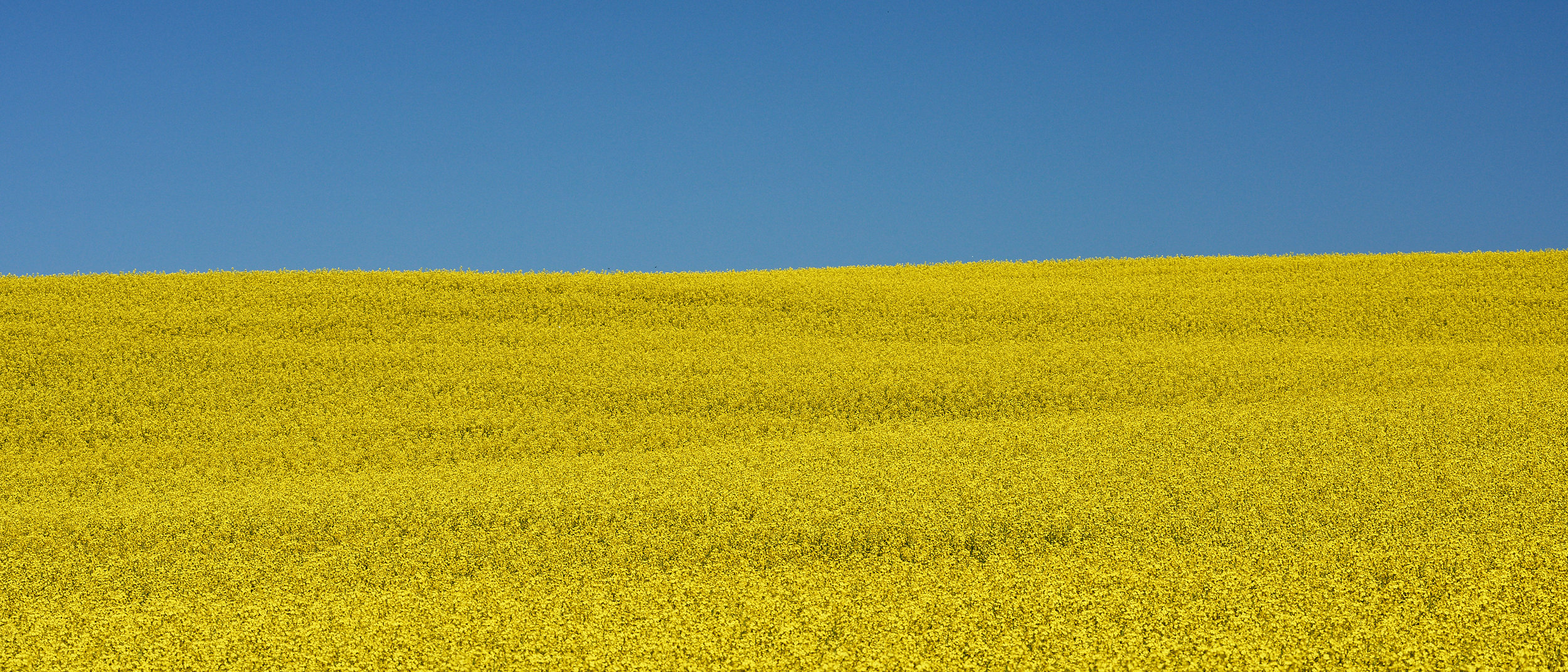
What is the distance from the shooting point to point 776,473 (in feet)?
36.7

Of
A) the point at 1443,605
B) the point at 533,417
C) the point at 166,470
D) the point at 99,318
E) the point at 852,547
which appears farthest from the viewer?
the point at 99,318

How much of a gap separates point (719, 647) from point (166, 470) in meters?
10.3

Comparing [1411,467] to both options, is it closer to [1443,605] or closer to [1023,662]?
[1443,605]

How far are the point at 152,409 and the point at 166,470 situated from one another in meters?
3.01

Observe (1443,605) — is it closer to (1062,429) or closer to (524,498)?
(1062,429)

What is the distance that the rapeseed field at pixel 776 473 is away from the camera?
6754mm

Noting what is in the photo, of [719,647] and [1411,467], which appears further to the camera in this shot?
[1411,467]

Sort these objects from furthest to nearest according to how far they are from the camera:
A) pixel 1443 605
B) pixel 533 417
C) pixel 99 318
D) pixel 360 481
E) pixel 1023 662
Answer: pixel 99 318 → pixel 533 417 → pixel 360 481 → pixel 1443 605 → pixel 1023 662

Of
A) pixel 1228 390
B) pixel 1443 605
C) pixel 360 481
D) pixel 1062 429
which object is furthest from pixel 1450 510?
pixel 360 481

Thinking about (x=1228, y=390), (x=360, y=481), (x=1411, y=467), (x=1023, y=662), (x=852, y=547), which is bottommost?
(x=1023, y=662)

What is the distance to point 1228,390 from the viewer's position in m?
15.5

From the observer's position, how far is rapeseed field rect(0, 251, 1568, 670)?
6.75m

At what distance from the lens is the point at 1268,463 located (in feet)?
35.8

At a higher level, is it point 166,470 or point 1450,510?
point 166,470
